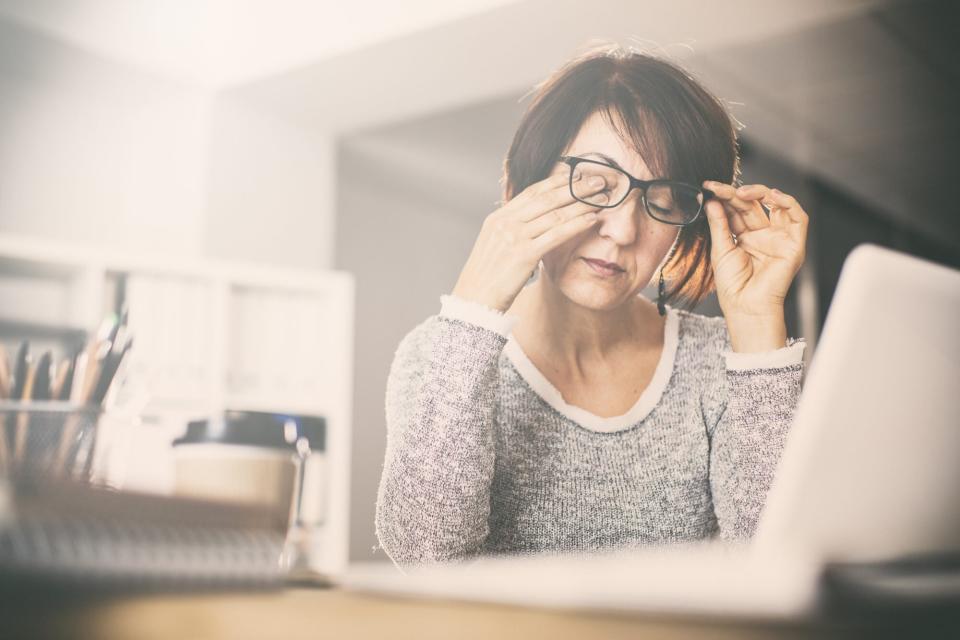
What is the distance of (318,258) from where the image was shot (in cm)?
299

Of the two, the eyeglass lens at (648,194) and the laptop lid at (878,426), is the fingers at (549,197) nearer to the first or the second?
the eyeglass lens at (648,194)

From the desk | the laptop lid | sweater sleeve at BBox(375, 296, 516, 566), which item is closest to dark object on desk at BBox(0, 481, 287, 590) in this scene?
the desk

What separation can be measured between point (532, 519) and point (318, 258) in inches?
68.5

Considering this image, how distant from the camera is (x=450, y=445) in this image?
1.28 metres

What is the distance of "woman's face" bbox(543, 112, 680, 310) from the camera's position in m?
1.52

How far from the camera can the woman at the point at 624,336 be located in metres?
1.42

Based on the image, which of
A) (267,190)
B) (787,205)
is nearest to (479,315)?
(787,205)

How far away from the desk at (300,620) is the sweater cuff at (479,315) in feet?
2.61

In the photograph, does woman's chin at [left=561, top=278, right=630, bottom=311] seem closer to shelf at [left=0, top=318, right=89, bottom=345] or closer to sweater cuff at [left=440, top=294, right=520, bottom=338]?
sweater cuff at [left=440, top=294, right=520, bottom=338]

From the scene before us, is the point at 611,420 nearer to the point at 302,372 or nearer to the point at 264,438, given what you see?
the point at 264,438

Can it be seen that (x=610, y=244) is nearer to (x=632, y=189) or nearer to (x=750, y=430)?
(x=632, y=189)

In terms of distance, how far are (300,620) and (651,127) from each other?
122 cm

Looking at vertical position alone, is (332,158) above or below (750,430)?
above

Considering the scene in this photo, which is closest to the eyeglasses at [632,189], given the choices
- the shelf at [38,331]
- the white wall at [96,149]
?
the shelf at [38,331]
